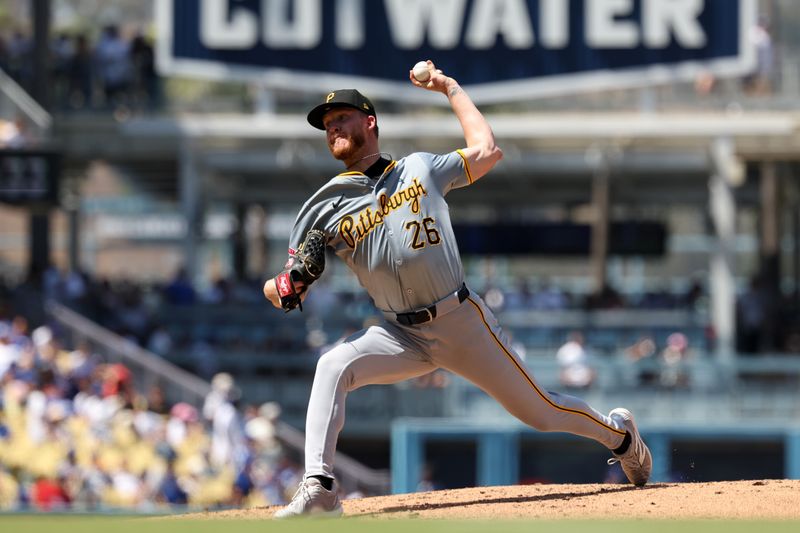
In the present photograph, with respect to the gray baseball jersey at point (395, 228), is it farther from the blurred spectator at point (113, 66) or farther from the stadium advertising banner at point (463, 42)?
the blurred spectator at point (113, 66)

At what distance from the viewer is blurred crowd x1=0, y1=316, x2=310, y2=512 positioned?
13.9 m

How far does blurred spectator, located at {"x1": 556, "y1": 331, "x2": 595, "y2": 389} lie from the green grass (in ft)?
41.9

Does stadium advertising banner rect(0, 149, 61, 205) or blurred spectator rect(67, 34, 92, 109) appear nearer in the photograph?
stadium advertising banner rect(0, 149, 61, 205)

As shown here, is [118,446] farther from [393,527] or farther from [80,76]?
[393,527]

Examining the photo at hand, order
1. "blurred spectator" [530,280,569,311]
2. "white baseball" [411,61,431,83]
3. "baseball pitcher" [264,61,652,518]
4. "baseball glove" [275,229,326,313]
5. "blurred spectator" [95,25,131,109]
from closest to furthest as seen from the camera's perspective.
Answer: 1. "baseball glove" [275,229,326,313]
2. "baseball pitcher" [264,61,652,518]
3. "white baseball" [411,61,431,83]
4. "blurred spectator" [530,280,569,311]
5. "blurred spectator" [95,25,131,109]

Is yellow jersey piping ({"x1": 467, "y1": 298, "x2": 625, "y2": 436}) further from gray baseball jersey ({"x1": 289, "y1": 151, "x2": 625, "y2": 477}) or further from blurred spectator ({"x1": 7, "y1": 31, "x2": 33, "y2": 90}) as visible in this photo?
blurred spectator ({"x1": 7, "y1": 31, "x2": 33, "y2": 90})

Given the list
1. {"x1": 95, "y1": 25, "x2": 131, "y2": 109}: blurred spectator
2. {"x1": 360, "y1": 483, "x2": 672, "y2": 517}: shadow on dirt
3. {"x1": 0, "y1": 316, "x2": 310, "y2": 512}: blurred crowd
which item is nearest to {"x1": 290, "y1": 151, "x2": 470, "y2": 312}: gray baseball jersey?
{"x1": 360, "y1": 483, "x2": 672, "y2": 517}: shadow on dirt

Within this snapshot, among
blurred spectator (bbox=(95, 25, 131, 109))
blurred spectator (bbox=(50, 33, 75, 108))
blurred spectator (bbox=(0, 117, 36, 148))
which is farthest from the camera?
blurred spectator (bbox=(50, 33, 75, 108))

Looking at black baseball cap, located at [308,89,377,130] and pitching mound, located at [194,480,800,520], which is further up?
black baseball cap, located at [308,89,377,130]

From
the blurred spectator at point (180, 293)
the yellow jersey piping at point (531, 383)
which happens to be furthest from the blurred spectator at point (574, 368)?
the yellow jersey piping at point (531, 383)

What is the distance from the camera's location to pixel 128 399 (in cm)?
1565

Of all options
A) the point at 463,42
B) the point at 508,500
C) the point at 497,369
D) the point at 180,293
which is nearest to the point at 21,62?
the point at 180,293

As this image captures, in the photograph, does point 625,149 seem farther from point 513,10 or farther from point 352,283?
point 352,283

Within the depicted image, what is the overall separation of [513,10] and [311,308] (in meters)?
5.09
